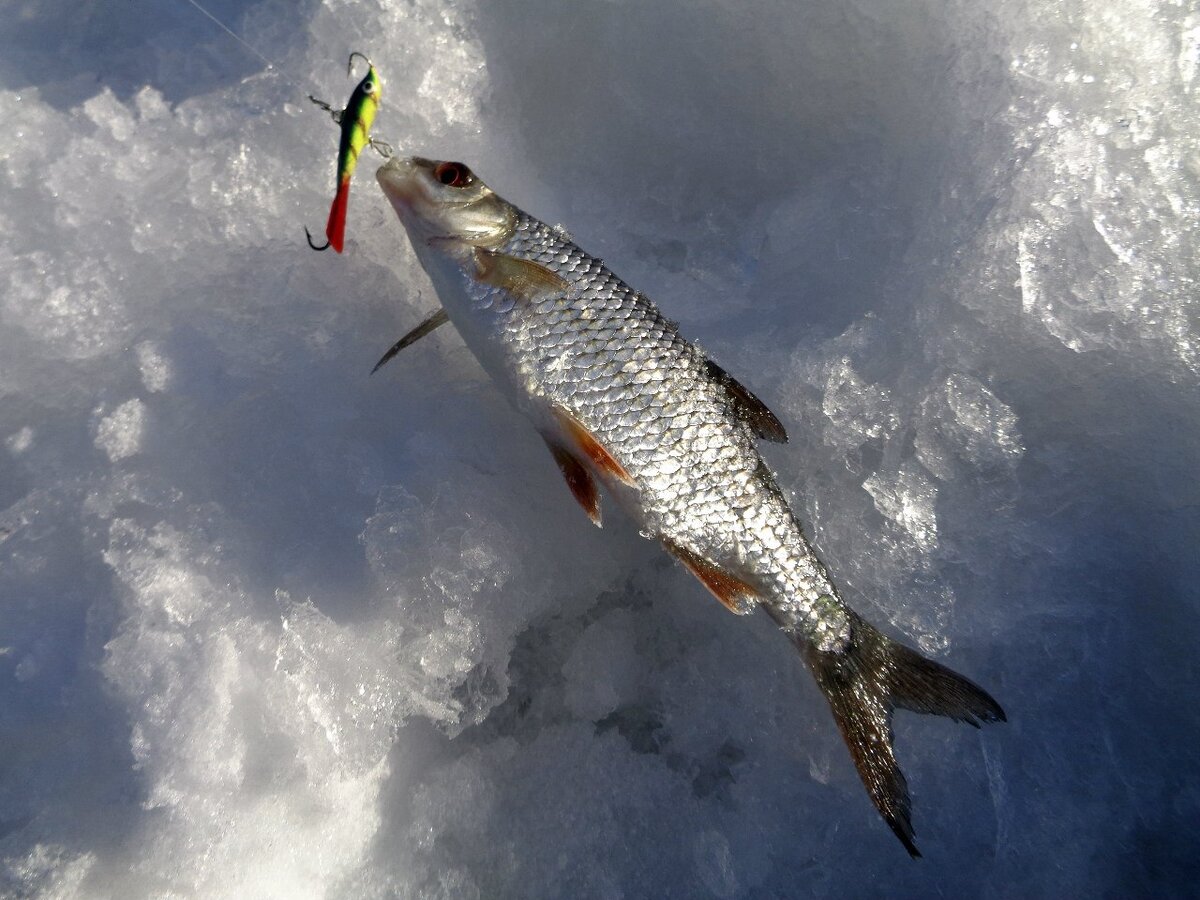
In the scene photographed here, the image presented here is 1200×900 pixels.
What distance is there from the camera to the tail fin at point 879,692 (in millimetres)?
1489

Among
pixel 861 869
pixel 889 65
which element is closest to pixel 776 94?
pixel 889 65

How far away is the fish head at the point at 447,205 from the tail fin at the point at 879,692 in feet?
4.18

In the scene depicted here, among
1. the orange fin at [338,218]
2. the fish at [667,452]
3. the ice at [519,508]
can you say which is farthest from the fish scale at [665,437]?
the orange fin at [338,218]

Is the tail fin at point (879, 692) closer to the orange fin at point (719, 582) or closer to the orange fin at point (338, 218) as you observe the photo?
the orange fin at point (719, 582)

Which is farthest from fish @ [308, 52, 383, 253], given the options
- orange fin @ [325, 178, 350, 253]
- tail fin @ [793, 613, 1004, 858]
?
tail fin @ [793, 613, 1004, 858]

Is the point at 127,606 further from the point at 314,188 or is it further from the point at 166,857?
the point at 314,188

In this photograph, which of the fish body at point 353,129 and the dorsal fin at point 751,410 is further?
the dorsal fin at point 751,410

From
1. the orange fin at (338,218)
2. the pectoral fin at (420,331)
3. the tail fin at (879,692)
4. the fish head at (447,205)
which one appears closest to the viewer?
the orange fin at (338,218)

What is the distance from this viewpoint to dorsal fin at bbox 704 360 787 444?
5.57 feet

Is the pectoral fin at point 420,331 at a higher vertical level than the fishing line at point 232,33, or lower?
lower

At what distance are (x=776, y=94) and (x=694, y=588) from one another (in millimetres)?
1804

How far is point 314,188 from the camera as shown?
6.56ft

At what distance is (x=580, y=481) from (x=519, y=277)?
1.73 ft

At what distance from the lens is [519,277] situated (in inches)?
62.7
